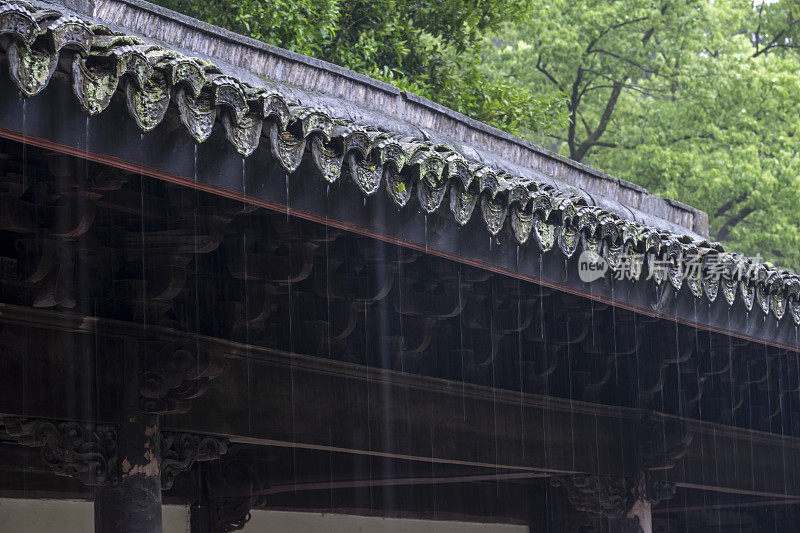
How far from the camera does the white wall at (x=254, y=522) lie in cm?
732

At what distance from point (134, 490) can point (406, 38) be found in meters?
12.1

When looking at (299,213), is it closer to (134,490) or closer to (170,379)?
(170,379)

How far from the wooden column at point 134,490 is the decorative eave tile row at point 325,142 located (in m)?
1.67

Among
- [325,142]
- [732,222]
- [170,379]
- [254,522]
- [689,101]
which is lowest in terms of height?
[254,522]

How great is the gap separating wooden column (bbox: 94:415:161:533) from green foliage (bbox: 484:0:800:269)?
19862 millimetres

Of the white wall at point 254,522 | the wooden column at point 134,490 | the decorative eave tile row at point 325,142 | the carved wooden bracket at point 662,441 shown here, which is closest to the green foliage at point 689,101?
the white wall at point 254,522

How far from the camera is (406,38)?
16250 millimetres

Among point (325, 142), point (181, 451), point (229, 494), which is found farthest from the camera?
point (229, 494)

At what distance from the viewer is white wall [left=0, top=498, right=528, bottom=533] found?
7.32m

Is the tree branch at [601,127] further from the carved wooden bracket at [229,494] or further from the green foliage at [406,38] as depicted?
the carved wooden bracket at [229,494]

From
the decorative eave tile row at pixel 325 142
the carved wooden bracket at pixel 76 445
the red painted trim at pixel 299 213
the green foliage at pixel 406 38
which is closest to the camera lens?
the decorative eave tile row at pixel 325 142

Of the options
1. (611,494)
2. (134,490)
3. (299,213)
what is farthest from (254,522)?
(299,213)

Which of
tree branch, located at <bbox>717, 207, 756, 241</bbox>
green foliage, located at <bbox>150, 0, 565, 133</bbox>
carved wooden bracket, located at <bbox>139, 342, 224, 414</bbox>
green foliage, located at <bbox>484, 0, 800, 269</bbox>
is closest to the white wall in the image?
carved wooden bracket, located at <bbox>139, 342, 224, 414</bbox>

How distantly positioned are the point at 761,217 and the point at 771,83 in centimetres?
287
